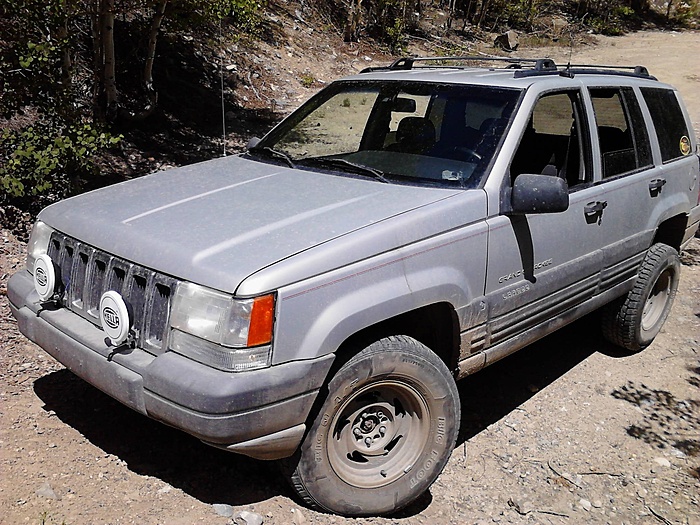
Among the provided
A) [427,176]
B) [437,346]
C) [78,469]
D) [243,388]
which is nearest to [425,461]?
[437,346]

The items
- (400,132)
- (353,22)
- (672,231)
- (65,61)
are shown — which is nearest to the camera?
(400,132)

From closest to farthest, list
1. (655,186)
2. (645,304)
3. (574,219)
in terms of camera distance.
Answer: (574,219) → (655,186) → (645,304)

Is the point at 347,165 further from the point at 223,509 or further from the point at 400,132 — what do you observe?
the point at 223,509

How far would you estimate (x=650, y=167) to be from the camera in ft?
15.9

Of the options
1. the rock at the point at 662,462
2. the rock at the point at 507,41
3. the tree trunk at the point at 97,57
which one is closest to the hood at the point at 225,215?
the rock at the point at 662,462

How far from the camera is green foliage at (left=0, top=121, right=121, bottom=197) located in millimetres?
6000

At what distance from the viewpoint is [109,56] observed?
341 inches

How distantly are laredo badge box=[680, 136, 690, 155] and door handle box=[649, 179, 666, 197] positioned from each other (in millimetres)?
623

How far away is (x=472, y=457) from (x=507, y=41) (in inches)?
805

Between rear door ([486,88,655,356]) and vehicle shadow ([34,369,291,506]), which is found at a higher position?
rear door ([486,88,655,356])

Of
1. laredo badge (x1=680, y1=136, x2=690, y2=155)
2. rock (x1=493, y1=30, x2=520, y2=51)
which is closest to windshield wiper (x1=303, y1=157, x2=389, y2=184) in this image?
laredo badge (x1=680, y1=136, x2=690, y2=155)

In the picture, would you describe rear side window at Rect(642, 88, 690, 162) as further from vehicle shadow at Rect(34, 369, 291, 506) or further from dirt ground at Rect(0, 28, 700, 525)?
vehicle shadow at Rect(34, 369, 291, 506)

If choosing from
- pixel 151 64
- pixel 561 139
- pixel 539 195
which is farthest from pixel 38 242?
pixel 151 64

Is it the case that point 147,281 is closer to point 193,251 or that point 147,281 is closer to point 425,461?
point 193,251
